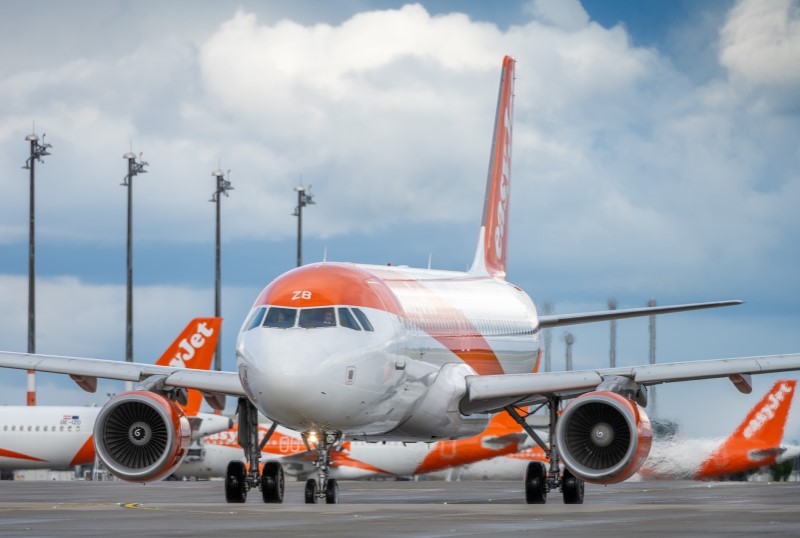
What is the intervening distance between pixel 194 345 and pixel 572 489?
32.1 meters

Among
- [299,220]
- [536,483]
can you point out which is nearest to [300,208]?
[299,220]

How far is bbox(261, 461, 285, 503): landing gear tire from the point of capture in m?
30.9

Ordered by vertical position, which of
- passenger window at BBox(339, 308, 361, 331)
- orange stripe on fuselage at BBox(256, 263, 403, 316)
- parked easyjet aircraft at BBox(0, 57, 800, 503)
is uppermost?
orange stripe on fuselage at BBox(256, 263, 403, 316)

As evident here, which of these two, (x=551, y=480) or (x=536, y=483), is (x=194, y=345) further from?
(x=551, y=480)

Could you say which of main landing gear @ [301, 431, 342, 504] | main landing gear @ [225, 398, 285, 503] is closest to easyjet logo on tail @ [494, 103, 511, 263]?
main landing gear @ [225, 398, 285, 503]

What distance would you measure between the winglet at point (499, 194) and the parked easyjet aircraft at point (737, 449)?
Answer: 914 cm

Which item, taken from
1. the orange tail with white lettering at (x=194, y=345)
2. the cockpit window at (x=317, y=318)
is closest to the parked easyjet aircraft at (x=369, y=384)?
the cockpit window at (x=317, y=318)

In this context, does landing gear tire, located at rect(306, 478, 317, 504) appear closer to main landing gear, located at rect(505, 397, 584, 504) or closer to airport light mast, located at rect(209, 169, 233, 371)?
main landing gear, located at rect(505, 397, 584, 504)

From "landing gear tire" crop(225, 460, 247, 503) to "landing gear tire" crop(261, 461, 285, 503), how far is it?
39 cm

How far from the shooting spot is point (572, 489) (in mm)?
31672

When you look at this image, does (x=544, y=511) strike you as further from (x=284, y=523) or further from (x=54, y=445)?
(x=54, y=445)

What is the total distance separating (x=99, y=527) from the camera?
67.7 feet

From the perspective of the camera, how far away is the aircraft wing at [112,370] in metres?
31.1

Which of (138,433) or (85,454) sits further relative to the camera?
(85,454)
